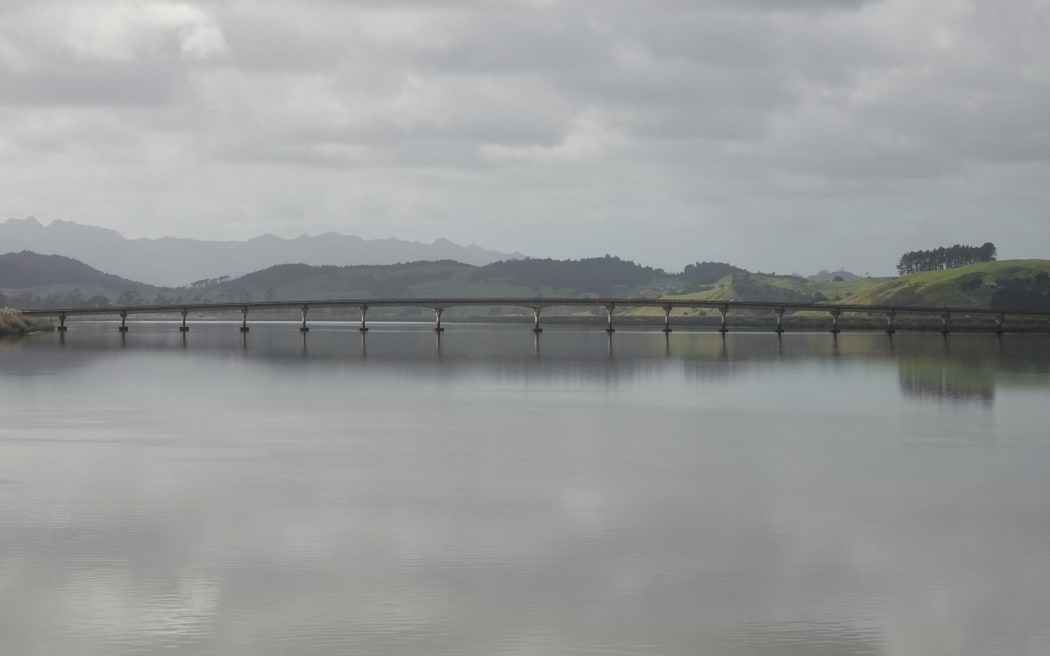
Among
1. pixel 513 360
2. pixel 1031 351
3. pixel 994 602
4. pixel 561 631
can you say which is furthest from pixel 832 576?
pixel 1031 351

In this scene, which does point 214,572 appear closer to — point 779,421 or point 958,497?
point 958,497

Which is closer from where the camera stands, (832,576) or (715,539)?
(832,576)

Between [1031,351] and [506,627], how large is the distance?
16765 centimetres

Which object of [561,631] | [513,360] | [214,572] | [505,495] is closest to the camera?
[561,631]

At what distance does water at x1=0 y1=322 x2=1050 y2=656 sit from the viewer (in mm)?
22594

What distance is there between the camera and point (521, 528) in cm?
3256

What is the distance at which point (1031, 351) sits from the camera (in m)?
173

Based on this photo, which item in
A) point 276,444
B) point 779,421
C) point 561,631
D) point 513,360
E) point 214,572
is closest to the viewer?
point 561,631

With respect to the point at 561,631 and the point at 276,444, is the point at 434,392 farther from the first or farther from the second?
the point at 561,631

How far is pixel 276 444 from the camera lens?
176 ft

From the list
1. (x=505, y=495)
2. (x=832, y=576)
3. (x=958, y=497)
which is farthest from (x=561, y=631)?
(x=958, y=497)

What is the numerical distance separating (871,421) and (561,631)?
4874cm

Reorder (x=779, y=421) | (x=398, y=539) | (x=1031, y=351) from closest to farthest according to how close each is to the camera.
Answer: (x=398, y=539), (x=779, y=421), (x=1031, y=351)

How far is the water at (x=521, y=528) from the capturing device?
22594 millimetres
